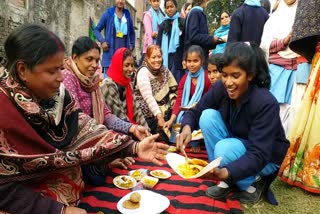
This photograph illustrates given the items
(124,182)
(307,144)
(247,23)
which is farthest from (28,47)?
(247,23)

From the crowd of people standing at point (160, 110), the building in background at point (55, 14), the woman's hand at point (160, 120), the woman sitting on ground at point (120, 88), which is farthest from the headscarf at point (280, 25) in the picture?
the building in background at point (55, 14)

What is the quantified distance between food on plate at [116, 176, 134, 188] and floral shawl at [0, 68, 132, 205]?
18.6 inches

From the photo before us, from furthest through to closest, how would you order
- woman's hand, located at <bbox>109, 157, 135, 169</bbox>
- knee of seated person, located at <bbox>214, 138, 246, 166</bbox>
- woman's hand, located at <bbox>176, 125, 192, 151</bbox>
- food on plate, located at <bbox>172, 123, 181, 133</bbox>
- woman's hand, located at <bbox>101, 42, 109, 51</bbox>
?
woman's hand, located at <bbox>101, 42, 109, 51</bbox> < food on plate, located at <bbox>172, 123, 181, 133</bbox> < woman's hand, located at <bbox>109, 157, 135, 169</bbox> < woman's hand, located at <bbox>176, 125, 192, 151</bbox> < knee of seated person, located at <bbox>214, 138, 246, 166</bbox>

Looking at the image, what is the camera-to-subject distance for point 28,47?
56.4 inches

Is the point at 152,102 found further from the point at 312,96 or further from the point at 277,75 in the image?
the point at 312,96

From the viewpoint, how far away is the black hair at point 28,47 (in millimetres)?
1436

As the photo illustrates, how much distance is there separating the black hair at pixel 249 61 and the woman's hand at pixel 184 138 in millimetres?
567

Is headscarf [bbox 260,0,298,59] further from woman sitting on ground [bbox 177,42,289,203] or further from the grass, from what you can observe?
the grass

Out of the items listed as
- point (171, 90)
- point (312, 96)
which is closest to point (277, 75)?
point (312, 96)

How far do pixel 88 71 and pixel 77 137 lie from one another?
0.95 metres

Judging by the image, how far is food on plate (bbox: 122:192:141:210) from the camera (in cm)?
186

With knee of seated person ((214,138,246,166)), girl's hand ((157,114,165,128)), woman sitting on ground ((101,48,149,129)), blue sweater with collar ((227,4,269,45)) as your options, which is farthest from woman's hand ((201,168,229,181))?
blue sweater with collar ((227,4,269,45))

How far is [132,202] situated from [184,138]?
648 mm

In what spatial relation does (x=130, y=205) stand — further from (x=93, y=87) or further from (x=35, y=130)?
(x=93, y=87)
